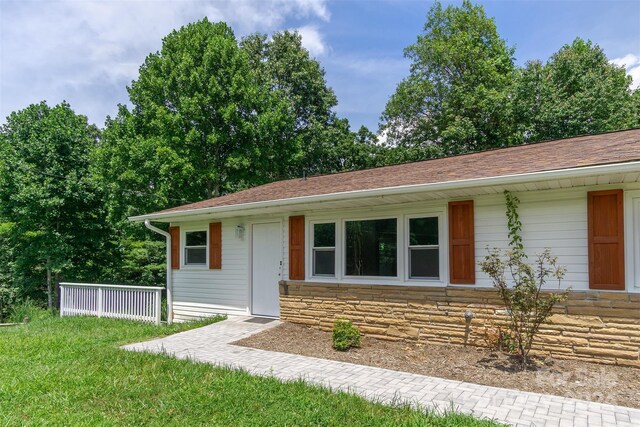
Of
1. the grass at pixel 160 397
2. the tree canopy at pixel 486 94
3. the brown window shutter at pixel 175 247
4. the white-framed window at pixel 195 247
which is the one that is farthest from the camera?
the tree canopy at pixel 486 94

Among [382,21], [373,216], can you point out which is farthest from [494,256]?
[382,21]

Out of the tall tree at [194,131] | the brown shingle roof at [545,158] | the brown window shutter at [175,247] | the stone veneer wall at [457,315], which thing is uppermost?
the tall tree at [194,131]

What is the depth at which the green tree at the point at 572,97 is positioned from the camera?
14930 millimetres

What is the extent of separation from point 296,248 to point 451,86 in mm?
16119

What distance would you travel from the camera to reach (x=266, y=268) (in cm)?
881

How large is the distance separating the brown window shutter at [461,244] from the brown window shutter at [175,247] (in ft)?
22.0

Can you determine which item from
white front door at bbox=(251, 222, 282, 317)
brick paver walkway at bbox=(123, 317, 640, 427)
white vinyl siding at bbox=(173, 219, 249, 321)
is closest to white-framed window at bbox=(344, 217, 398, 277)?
white front door at bbox=(251, 222, 282, 317)

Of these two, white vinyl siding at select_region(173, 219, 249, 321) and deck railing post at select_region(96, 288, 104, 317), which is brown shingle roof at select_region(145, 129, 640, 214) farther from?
deck railing post at select_region(96, 288, 104, 317)

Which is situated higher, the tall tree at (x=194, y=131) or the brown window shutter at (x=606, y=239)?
the tall tree at (x=194, y=131)

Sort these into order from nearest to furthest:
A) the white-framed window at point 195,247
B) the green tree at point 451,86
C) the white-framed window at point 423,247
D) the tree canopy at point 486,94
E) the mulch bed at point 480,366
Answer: the mulch bed at point 480,366 < the white-framed window at point 423,247 < the white-framed window at point 195,247 < the tree canopy at point 486,94 < the green tree at point 451,86

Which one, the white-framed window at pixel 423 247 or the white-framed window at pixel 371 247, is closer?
the white-framed window at pixel 423 247

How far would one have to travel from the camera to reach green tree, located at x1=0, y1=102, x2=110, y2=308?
13961 mm

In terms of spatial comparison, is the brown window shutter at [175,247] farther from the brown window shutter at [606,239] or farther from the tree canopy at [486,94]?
the tree canopy at [486,94]

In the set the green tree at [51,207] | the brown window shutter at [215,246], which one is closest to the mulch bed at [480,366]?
the brown window shutter at [215,246]
